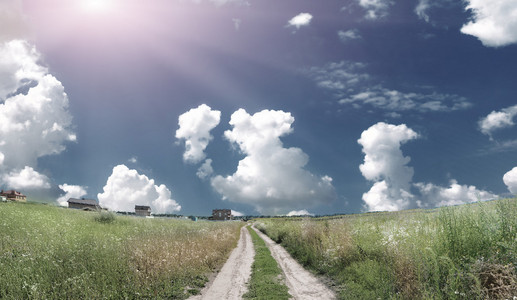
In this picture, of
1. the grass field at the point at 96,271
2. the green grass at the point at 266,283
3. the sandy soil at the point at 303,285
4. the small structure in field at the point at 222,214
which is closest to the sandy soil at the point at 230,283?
the green grass at the point at 266,283

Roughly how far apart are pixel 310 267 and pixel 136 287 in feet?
33.7

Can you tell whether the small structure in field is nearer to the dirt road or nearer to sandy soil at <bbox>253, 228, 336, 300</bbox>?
the dirt road

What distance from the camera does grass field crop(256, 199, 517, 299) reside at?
7617 mm

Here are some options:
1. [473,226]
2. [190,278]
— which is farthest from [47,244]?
[473,226]

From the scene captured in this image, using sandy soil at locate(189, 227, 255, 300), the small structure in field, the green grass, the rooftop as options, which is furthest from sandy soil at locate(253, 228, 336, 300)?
the small structure in field

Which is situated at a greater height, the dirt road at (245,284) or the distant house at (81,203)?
the distant house at (81,203)

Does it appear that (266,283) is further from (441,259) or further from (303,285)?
(441,259)

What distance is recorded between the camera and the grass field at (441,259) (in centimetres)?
762

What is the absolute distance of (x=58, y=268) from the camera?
36.9ft

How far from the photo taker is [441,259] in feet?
29.0

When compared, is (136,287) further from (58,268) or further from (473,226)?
(473,226)

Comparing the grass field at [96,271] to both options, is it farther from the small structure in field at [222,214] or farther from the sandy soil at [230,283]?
the small structure in field at [222,214]

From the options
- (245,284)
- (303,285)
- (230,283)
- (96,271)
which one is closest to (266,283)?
(245,284)

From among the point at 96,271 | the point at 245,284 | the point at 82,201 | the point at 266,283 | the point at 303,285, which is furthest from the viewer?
the point at 82,201
